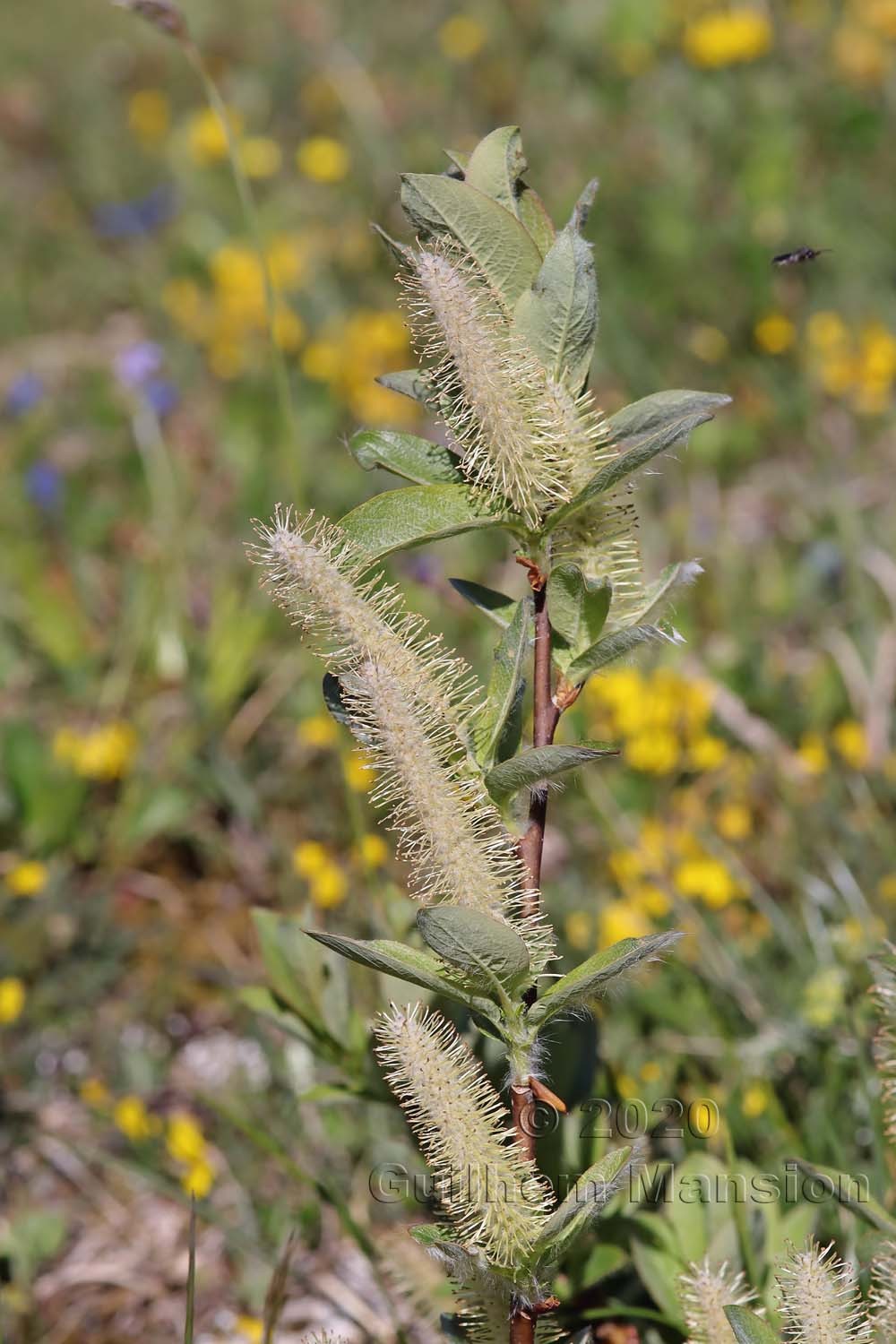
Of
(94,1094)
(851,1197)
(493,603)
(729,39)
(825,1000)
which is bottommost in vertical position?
Answer: (94,1094)

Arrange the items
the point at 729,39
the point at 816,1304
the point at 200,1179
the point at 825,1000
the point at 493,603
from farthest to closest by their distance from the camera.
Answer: the point at 729,39, the point at 200,1179, the point at 825,1000, the point at 493,603, the point at 816,1304

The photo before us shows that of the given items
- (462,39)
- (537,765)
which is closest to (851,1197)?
(537,765)

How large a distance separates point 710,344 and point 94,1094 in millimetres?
2892

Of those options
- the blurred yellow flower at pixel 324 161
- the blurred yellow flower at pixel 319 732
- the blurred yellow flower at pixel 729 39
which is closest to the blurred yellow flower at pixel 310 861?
the blurred yellow flower at pixel 319 732

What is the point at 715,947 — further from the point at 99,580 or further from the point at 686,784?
the point at 99,580

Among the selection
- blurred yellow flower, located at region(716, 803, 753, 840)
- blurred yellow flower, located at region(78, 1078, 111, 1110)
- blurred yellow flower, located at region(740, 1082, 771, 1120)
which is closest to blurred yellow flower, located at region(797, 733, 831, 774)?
blurred yellow flower, located at region(716, 803, 753, 840)

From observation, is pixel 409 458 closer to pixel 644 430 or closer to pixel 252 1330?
pixel 644 430

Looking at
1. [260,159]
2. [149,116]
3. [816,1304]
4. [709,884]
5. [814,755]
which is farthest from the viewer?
[149,116]

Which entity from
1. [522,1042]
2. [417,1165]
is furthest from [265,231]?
[522,1042]

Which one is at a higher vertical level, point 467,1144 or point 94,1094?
point 467,1144

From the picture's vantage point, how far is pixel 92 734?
316 centimetres

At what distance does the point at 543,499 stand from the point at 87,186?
5591 millimetres

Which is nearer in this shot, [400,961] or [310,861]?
[400,961]

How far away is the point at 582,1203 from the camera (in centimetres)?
117
